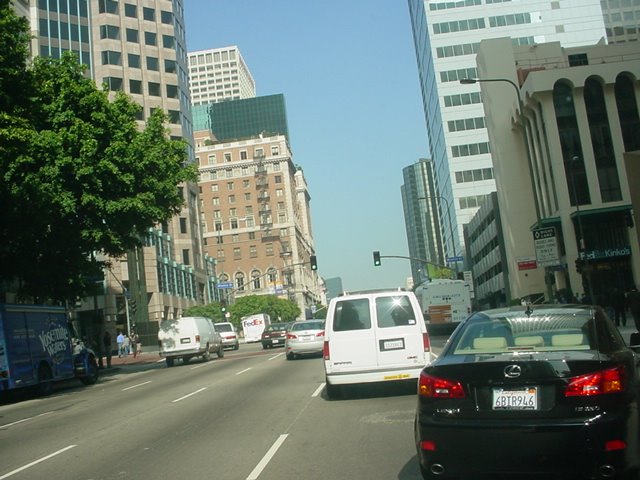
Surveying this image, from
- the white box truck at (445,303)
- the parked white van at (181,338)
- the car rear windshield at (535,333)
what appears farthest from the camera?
the white box truck at (445,303)

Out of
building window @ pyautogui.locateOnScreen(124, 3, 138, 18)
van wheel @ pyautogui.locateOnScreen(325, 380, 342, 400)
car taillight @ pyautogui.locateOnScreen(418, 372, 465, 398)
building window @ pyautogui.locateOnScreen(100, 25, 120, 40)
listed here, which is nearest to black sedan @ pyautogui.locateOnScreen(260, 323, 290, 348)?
van wheel @ pyautogui.locateOnScreen(325, 380, 342, 400)

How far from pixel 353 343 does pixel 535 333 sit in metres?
6.73

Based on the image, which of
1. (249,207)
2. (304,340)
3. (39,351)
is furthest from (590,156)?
(249,207)

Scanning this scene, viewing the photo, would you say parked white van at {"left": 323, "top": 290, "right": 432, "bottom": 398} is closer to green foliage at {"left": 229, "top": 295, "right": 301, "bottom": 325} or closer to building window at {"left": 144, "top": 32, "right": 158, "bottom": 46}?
building window at {"left": 144, "top": 32, "right": 158, "bottom": 46}

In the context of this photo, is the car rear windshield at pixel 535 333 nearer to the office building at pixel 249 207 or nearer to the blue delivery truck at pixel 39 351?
the blue delivery truck at pixel 39 351

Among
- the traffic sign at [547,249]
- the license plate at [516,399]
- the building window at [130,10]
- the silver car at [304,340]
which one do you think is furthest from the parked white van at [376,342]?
the building window at [130,10]

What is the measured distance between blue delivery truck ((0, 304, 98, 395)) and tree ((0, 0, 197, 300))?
8.32 feet

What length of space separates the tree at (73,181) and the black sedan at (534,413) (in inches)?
755

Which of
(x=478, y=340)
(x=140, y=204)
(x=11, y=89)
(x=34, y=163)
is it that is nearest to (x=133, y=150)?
(x=140, y=204)

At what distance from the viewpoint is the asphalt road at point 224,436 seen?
7.70m

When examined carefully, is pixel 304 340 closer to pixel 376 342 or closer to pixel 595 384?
pixel 376 342

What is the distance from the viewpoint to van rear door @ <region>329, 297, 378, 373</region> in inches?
497

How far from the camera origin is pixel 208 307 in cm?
7156

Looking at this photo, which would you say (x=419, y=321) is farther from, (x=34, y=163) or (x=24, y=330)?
(x=34, y=163)
